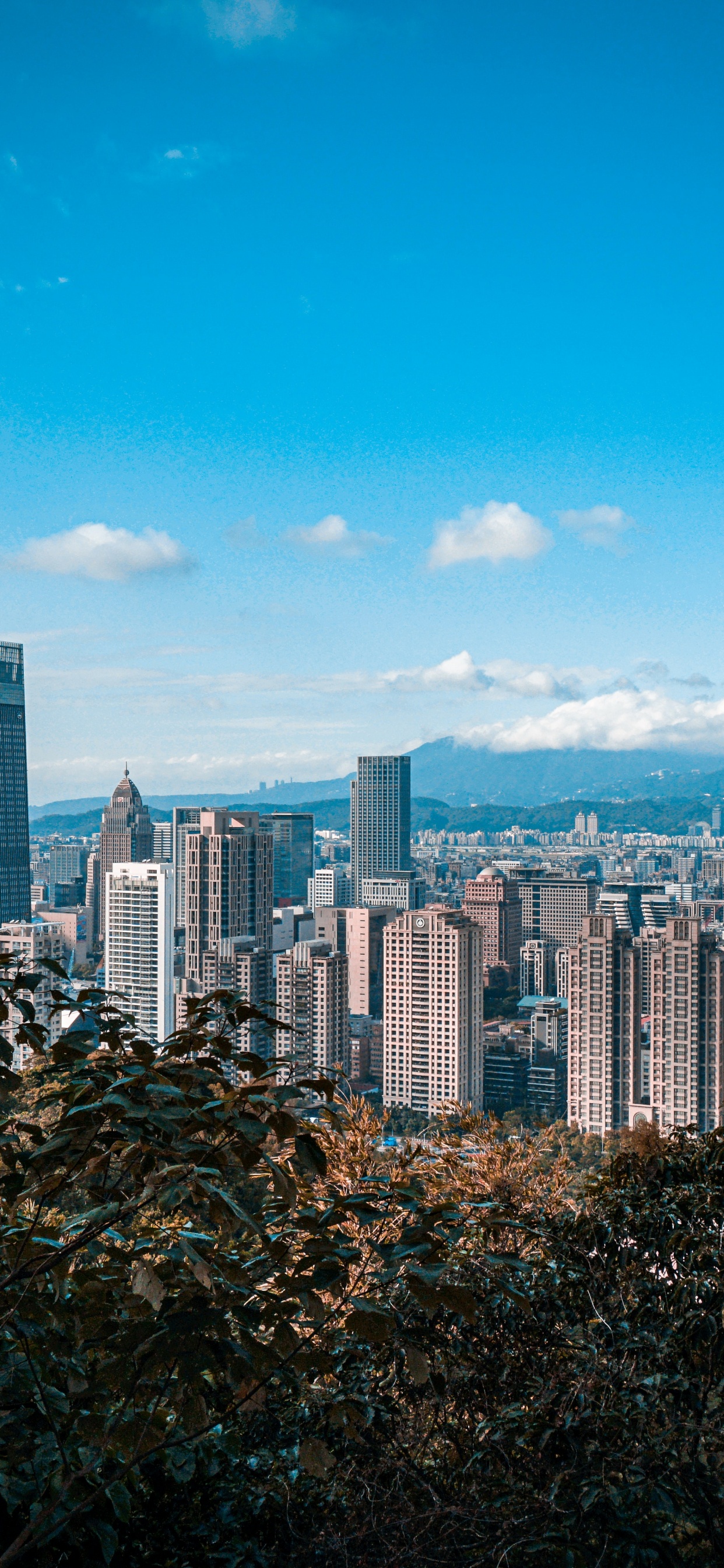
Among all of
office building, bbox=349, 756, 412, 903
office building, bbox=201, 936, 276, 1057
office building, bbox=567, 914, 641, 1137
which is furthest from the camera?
office building, bbox=349, 756, 412, 903

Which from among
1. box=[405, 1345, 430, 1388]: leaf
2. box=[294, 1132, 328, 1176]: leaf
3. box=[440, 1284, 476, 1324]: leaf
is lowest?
box=[405, 1345, 430, 1388]: leaf

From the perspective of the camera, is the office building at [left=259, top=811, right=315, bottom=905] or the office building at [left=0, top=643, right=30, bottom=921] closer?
the office building at [left=0, top=643, right=30, bottom=921]

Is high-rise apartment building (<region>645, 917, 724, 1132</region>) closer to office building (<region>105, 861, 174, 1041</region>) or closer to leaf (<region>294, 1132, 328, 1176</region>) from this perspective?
office building (<region>105, 861, 174, 1041</region>)

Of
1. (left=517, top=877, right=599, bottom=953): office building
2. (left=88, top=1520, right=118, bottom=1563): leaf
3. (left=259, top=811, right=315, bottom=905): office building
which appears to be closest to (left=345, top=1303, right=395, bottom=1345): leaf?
(left=88, top=1520, right=118, bottom=1563): leaf

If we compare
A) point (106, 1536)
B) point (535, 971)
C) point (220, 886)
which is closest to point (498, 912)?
point (535, 971)

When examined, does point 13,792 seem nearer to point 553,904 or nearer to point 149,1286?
point 553,904

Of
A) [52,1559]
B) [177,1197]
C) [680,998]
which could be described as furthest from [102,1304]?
[680,998]
